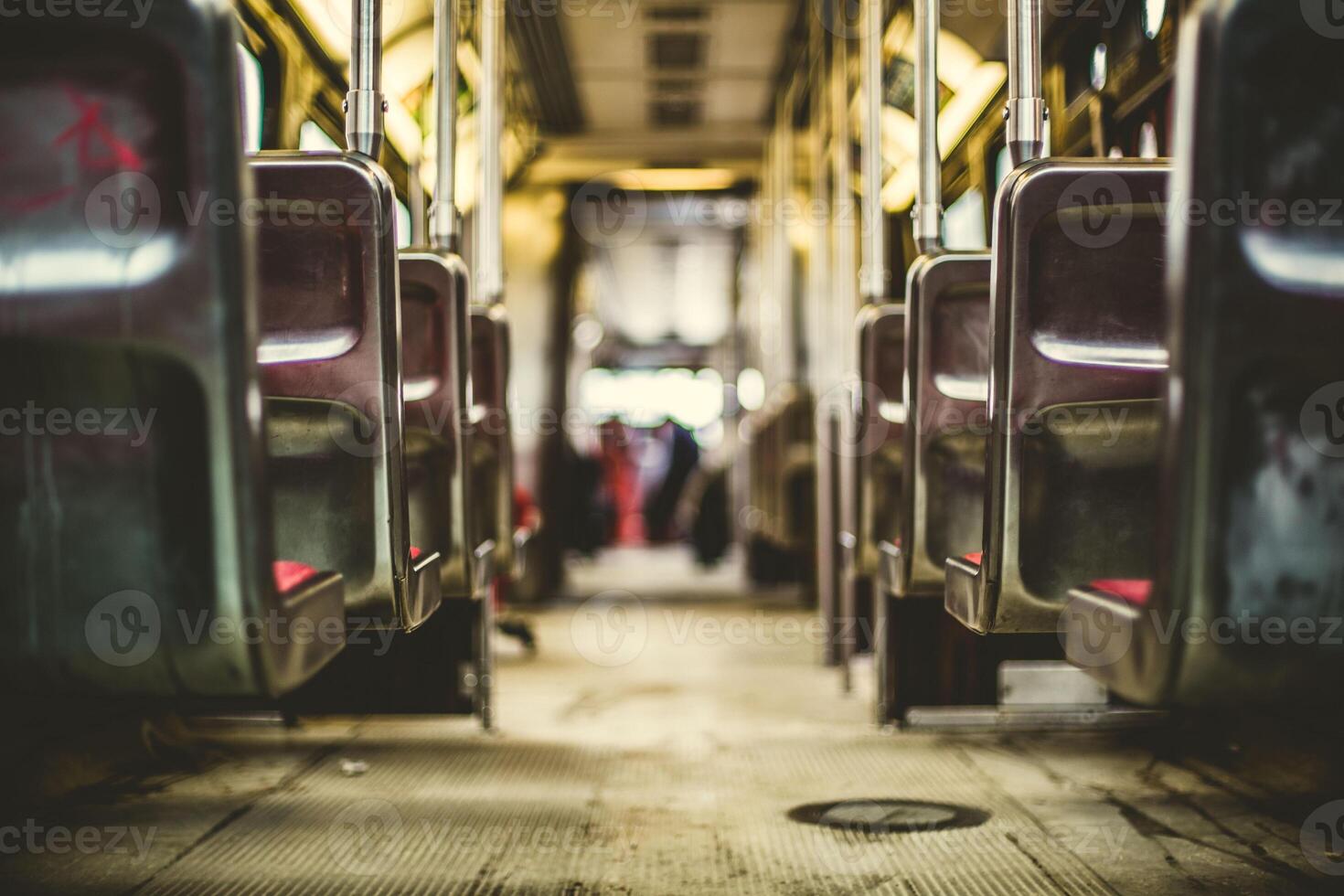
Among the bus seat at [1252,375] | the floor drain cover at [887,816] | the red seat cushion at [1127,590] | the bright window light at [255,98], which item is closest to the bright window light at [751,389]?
the bright window light at [255,98]

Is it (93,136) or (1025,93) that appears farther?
(1025,93)

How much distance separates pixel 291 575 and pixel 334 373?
504 millimetres

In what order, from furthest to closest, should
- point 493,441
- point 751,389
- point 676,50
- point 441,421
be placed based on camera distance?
point 751,389
point 676,50
point 493,441
point 441,421

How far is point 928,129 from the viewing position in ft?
8.24

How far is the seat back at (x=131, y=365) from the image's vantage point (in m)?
1.23

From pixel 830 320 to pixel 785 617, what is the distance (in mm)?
1854

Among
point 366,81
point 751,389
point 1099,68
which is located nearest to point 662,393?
point 751,389

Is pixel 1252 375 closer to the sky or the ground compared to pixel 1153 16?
closer to the ground

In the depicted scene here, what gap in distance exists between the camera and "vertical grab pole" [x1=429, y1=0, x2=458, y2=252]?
265cm

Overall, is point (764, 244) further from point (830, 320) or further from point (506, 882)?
point (506, 882)

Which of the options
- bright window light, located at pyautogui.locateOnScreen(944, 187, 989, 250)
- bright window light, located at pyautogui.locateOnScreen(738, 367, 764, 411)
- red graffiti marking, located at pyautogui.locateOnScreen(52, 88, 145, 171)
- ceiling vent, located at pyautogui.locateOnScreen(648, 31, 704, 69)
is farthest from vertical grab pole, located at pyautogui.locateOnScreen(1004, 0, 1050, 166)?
bright window light, located at pyautogui.locateOnScreen(738, 367, 764, 411)

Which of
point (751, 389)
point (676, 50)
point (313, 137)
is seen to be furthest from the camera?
point (751, 389)

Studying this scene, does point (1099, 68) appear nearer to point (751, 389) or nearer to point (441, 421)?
point (441, 421)

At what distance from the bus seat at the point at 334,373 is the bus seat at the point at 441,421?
0.39 m
